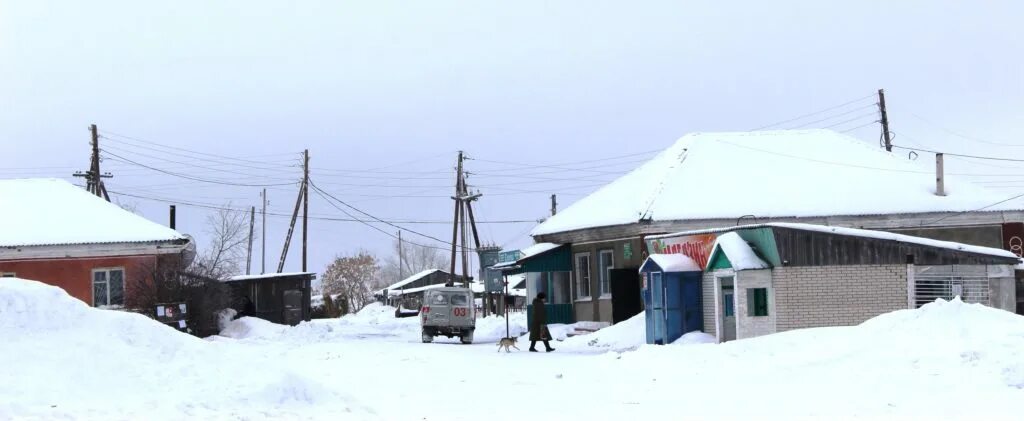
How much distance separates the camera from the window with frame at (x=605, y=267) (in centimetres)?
3538

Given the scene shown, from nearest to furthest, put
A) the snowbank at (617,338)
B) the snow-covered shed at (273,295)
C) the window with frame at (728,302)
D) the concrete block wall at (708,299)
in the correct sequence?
the window with frame at (728,302), the concrete block wall at (708,299), the snowbank at (617,338), the snow-covered shed at (273,295)

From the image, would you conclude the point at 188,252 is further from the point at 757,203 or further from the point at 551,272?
the point at 757,203

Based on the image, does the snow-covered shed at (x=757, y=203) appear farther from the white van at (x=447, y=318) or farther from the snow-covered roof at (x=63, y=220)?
the snow-covered roof at (x=63, y=220)

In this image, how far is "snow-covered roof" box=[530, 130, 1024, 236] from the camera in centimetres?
3378

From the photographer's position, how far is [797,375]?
51.6ft

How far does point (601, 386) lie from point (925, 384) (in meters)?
5.18

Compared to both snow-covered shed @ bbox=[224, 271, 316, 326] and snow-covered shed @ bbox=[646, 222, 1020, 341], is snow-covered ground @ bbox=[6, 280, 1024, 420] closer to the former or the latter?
snow-covered shed @ bbox=[646, 222, 1020, 341]

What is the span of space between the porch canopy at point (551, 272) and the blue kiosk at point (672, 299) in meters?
10.7

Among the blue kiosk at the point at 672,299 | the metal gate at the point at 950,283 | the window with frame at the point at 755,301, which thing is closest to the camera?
the metal gate at the point at 950,283

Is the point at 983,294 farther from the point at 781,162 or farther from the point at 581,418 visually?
the point at 781,162

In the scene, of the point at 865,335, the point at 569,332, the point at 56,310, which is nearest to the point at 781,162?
the point at 569,332

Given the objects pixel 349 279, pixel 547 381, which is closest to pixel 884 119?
pixel 547 381

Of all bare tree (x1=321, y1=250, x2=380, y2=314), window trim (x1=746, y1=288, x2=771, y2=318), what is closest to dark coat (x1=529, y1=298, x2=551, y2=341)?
window trim (x1=746, y1=288, x2=771, y2=318)

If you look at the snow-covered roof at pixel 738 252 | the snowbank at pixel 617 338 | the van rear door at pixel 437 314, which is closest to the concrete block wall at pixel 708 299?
the snow-covered roof at pixel 738 252
